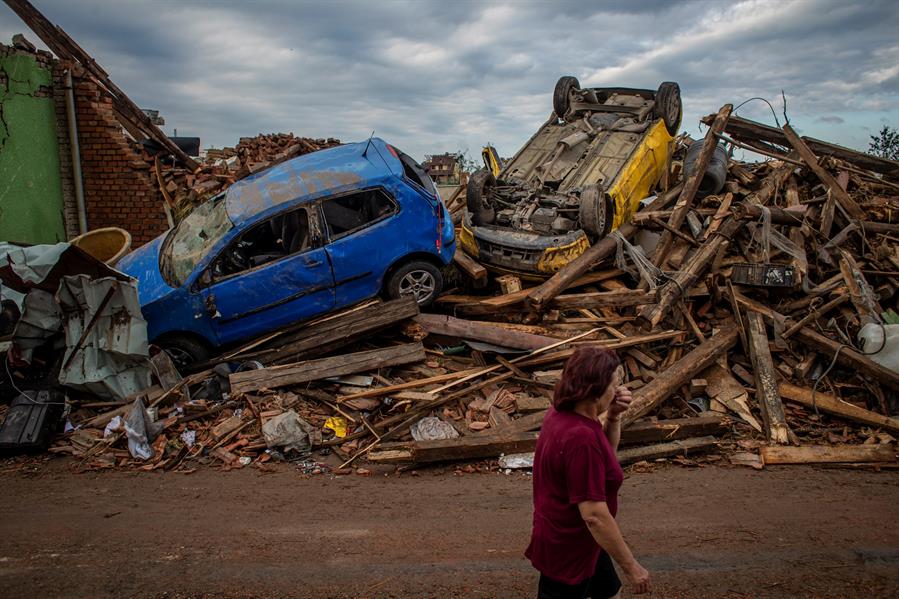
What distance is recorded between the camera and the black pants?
2895mm

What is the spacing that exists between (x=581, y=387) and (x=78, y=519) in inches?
189

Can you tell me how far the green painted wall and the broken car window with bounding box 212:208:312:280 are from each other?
5163 millimetres

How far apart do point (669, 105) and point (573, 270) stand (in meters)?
4.70

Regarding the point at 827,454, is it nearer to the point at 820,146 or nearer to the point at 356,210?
the point at 356,210

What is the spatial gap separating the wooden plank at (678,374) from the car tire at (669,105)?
5006 millimetres

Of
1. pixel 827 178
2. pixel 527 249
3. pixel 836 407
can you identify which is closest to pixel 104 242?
pixel 527 249

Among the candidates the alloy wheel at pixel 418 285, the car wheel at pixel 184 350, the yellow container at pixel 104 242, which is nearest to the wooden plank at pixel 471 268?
the alloy wheel at pixel 418 285

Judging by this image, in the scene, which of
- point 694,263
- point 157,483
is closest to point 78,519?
point 157,483

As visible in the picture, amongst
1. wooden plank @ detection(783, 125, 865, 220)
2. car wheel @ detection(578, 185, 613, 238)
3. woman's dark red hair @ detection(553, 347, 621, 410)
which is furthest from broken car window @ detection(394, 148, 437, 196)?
wooden plank @ detection(783, 125, 865, 220)

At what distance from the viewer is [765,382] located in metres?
7.09

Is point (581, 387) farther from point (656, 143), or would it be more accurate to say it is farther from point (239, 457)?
point (656, 143)

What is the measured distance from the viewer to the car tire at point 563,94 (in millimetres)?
12148

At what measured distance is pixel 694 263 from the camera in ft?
27.2

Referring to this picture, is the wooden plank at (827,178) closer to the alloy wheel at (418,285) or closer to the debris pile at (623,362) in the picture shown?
the debris pile at (623,362)
